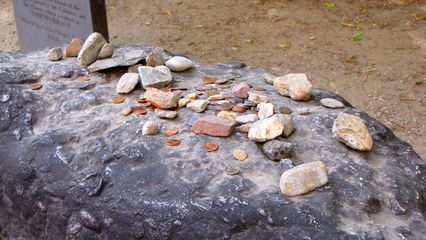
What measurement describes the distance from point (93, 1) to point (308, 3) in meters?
1.98

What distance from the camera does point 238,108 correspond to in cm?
151

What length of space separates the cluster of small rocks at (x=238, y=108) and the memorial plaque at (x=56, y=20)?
4.34 ft

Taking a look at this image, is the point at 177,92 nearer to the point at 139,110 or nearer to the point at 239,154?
the point at 139,110

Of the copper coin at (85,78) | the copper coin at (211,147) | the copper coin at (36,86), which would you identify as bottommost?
the copper coin at (36,86)

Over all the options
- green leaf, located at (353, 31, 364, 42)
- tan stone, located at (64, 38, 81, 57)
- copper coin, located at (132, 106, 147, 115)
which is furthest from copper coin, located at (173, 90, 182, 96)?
green leaf, located at (353, 31, 364, 42)

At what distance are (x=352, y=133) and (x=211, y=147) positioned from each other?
0.31 metres

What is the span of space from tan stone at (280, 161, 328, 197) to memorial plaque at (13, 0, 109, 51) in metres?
2.11

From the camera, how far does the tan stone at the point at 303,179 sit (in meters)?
1.22

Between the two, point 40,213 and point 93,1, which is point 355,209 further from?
point 93,1

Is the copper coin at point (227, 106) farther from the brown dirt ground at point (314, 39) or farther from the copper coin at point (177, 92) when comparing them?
the brown dirt ground at point (314, 39)

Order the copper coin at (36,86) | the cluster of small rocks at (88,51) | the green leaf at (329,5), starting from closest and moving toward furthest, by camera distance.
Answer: the copper coin at (36,86) < the cluster of small rocks at (88,51) < the green leaf at (329,5)

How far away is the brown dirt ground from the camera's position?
3.39m

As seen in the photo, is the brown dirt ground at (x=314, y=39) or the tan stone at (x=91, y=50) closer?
the tan stone at (x=91, y=50)

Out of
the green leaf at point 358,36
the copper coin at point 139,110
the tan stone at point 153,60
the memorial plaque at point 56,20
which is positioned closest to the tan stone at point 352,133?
the copper coin at point 139,110
